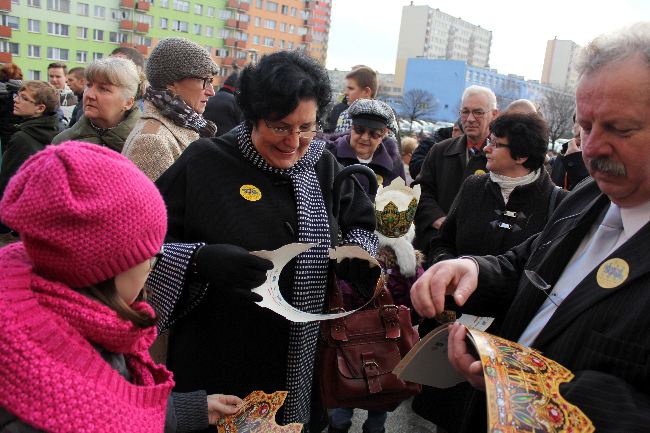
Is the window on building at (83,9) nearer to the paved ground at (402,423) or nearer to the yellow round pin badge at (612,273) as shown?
the paved ground at (402,423)

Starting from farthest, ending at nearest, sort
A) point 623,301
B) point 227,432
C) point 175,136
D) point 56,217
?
point 175,136, point 227,432, point 623,301, point 56,217

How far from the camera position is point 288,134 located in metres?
2.17

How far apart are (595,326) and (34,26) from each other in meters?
50.3

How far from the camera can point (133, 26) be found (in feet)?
160

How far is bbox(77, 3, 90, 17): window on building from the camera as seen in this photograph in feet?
146

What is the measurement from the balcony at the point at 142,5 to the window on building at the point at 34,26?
9.46 metres

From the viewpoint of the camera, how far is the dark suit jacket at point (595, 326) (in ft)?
4.09

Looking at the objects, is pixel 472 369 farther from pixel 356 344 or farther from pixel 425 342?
pixel 356 344

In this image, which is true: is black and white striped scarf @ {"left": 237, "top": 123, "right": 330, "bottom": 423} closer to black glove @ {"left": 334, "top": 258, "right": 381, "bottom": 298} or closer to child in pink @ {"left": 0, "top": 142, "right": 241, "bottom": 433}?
black glove @ {"left": 334, "top": 258, "right": 381, "bottom": 298}

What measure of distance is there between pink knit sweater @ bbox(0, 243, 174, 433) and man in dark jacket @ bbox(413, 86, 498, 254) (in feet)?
10.8

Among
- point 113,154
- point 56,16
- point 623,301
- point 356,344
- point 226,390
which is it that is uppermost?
point 56,16

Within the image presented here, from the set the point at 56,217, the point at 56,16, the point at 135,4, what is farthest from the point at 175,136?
the point at 135,4

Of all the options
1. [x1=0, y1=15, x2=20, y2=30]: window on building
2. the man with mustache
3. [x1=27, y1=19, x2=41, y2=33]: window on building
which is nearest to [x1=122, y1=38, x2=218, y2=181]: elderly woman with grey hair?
the man with mustache

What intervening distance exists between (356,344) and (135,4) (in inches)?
2131
